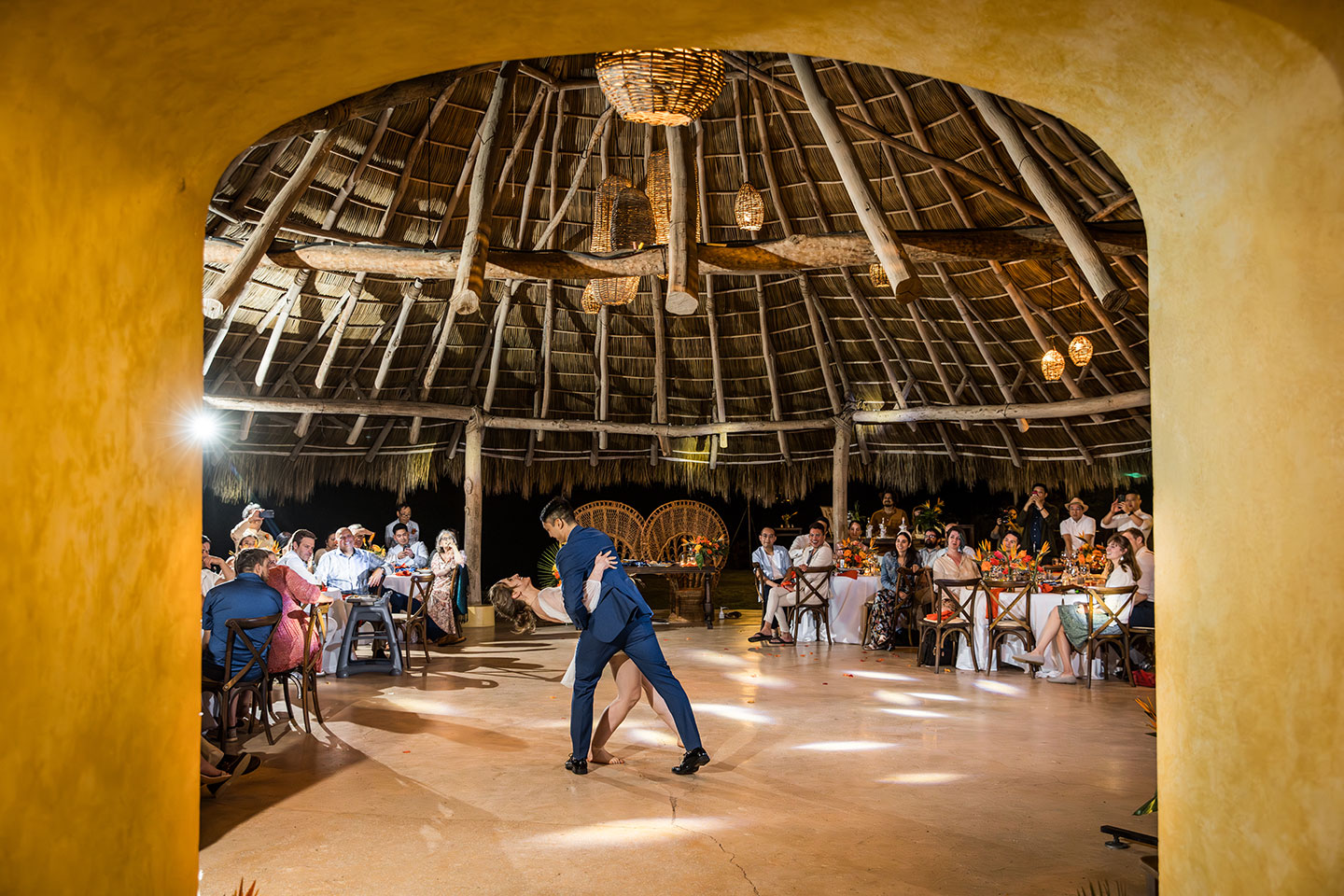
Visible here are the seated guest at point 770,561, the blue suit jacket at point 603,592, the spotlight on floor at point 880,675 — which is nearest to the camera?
the blue suit jacket at point 603,592

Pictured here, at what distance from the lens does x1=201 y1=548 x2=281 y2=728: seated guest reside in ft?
17.6

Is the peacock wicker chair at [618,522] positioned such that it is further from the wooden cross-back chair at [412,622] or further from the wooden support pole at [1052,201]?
the wooden support pole at [1052,201]

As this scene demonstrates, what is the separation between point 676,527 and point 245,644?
9.39 m

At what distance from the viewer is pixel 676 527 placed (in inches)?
564

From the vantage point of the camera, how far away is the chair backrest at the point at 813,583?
422 inches

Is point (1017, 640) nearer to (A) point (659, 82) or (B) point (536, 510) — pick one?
(A) point (659, 82)

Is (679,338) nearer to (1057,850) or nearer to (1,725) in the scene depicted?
(1057,850)

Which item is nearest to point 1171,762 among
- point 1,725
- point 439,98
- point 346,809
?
point 1,725

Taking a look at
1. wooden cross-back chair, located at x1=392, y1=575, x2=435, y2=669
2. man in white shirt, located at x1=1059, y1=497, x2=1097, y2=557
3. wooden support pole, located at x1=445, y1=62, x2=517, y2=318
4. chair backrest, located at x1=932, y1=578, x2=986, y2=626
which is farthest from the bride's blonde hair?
man in white shirt, located at x1=1059, y1=497, x2=1097, y2=557

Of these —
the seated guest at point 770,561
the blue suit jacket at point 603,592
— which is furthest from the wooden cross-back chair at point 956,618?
the blue suit jacket at point 603,592

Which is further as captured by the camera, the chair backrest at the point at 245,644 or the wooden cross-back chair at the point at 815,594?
the wooden cross-back chair at the point at 815,594

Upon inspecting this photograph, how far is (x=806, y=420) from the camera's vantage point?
13.7 metres

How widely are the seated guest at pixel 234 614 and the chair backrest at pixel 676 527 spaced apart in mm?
8768

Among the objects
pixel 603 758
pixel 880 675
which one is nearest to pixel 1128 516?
pixel 880 675
